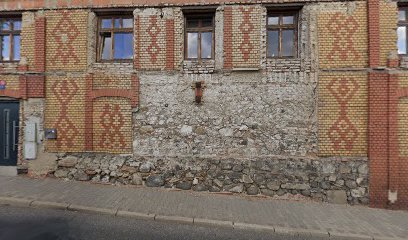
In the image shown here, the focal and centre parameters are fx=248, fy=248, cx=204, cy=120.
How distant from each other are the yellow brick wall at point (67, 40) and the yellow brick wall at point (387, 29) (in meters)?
9.01

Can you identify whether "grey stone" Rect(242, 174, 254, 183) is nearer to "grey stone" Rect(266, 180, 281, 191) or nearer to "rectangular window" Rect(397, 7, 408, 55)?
"grey stone" Rect(266, 180, 281, 191)

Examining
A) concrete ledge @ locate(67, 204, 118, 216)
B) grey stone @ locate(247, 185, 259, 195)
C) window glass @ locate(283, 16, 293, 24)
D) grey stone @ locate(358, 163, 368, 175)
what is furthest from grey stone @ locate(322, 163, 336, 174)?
concrete ledge @ locate(67, 204, 118, 216)

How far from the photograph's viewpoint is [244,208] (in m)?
6.36

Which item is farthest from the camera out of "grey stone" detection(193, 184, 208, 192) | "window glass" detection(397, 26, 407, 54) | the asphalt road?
"grey stone" detection(193, 184, 208, 192)

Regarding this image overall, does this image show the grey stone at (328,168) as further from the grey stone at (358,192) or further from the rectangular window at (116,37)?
the rectangular window at (116,37)

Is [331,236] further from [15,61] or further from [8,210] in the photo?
[15,61]

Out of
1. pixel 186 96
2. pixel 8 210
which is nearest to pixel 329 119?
pixel 186 96

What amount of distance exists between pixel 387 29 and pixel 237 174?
19.9 feet

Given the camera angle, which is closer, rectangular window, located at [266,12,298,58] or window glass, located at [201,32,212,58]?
rectangular window, located at [266,12,298,58]

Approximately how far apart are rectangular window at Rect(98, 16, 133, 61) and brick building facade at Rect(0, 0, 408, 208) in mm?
37

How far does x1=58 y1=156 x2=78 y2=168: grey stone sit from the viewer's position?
26.0 ft

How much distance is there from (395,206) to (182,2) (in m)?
8.65

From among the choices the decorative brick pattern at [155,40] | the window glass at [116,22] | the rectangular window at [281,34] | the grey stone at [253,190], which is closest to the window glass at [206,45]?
the decorative brick pattern at [155,40]

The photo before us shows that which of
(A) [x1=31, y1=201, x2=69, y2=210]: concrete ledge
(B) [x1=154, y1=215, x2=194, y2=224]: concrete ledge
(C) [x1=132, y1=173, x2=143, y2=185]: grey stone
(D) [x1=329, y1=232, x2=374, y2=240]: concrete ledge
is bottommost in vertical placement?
(D) [x1=329, y1=232, x2=374, y2=240]: concrete ledge
